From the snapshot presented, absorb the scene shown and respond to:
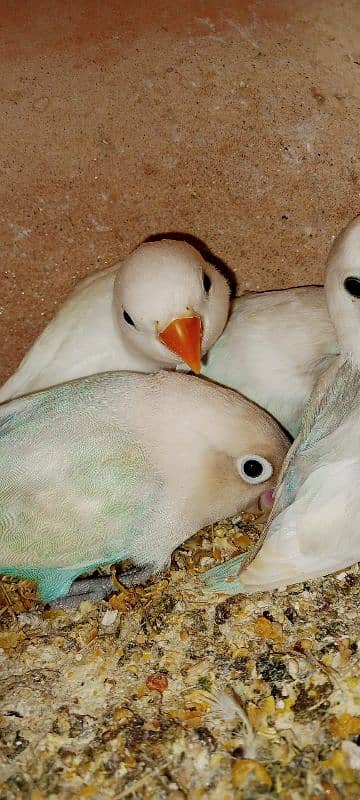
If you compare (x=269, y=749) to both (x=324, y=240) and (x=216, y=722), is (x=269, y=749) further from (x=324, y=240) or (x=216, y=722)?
(x=324, y=240)

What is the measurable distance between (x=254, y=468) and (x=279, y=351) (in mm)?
467

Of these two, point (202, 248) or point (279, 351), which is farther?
point (202, 248)

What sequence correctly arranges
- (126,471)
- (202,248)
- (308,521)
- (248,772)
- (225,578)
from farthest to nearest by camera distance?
(202,248), (225,578), (126,471), (308,521), (248,772)

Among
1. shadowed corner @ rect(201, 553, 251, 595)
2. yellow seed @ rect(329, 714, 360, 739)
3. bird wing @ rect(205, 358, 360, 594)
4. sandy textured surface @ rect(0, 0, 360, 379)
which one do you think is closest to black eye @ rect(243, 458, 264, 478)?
bird wing @ rect(205, 358, 360, 594)

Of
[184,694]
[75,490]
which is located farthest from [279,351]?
[184,694]

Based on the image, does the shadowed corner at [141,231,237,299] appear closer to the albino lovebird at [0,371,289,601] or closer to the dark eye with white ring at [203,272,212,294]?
the dark eye with white ring at [203,272,212,294]

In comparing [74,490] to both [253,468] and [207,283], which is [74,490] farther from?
[207,283]

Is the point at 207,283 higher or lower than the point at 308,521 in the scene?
higher

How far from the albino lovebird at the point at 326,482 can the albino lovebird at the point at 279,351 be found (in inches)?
7.2

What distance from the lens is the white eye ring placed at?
2.46 metres

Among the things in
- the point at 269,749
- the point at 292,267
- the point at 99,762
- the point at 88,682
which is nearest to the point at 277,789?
the point at 269,749

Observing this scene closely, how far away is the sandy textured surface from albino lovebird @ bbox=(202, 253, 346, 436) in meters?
0.35

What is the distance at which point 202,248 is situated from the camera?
312cm

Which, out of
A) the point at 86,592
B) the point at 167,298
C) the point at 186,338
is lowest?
the point at 86,592
